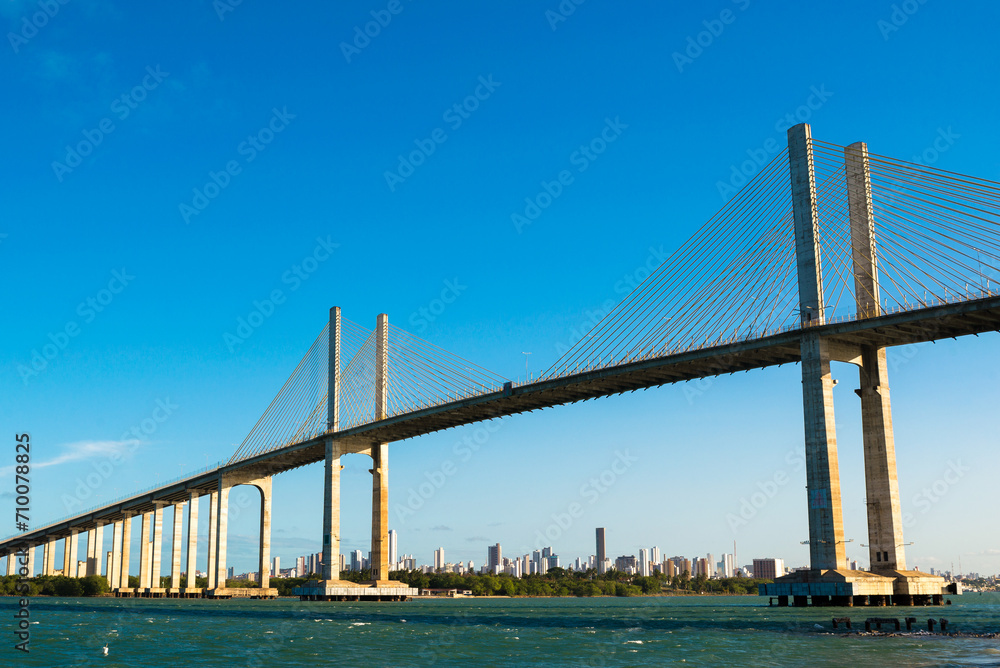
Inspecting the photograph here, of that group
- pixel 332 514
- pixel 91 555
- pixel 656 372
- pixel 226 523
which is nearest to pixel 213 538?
pixel 226 523

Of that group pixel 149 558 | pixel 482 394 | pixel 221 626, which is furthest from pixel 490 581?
pixel 221 626

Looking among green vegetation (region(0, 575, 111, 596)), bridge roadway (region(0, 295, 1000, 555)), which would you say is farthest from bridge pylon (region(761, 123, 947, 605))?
green vegetation (region(0, 575, 111, 596))

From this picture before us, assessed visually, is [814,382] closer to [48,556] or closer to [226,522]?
[226,522]

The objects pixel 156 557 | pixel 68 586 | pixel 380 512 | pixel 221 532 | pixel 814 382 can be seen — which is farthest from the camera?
pixel 68 586

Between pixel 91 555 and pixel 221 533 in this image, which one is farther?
pixel 91 555

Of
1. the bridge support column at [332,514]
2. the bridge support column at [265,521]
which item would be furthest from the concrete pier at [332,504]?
the bridge support column at [265,521]
